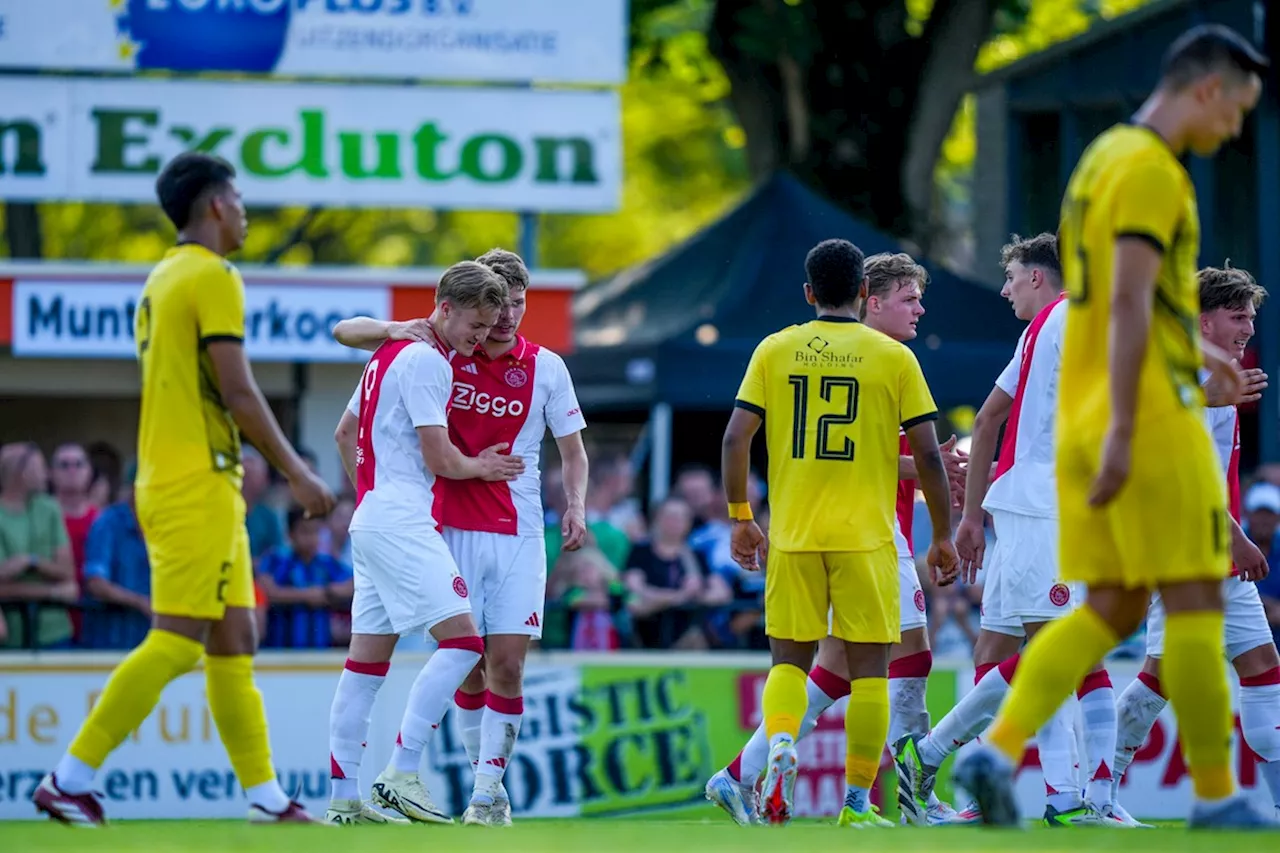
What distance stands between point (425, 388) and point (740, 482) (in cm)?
137

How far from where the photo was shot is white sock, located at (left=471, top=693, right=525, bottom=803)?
338 inches

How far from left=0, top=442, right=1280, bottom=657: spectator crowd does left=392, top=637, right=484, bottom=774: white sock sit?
4518 millimetres

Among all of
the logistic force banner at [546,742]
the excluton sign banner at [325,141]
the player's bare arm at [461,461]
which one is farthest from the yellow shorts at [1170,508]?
the excluton sign banner at [325,141]

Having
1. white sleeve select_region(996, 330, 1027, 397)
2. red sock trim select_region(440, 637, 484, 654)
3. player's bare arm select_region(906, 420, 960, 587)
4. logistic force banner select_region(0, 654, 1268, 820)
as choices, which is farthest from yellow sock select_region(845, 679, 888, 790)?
logistic force banner select_region(0, 654, 1268, 820)

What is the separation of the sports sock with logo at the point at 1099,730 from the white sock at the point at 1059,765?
0.29 metres

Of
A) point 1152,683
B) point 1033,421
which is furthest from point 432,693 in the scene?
point 1152,683

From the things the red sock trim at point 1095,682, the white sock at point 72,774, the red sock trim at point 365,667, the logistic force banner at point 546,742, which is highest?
the red sock trim at point 365,667

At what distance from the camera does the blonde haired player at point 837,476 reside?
7.95 metres

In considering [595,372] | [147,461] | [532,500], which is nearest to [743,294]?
[595,372]

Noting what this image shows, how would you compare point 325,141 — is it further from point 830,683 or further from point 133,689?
point 133,689

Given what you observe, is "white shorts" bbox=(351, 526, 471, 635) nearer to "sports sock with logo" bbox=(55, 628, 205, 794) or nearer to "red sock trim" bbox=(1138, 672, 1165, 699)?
"sports sock with logo" bbox=(55, 628, 205, 794)

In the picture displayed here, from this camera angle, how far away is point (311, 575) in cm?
1370

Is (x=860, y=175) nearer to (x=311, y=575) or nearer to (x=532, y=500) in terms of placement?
(x=311, y=575)

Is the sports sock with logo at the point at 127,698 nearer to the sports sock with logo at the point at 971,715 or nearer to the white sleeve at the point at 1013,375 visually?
the sports sock with logo at the point at 971,715
